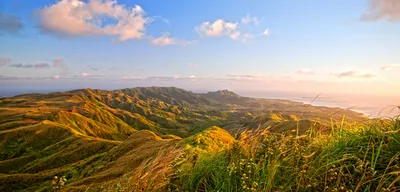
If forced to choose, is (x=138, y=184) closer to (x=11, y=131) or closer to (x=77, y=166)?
(x=77, y=166)

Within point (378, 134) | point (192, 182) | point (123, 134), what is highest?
point (378, 134)

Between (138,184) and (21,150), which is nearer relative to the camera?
(138,184)

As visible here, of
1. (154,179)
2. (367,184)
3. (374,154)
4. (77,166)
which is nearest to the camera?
(367,184)

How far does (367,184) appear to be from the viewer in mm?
4027

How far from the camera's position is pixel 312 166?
15.1 feet

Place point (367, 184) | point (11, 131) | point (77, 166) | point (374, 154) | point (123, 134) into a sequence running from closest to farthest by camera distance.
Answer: point (367, 184)
point (374, 154)
point (77, 166)
point (11, 131)
point (123, 134)

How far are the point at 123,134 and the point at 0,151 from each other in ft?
257

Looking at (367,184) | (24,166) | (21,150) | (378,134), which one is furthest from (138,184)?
(21,150)

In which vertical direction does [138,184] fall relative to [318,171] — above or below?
below

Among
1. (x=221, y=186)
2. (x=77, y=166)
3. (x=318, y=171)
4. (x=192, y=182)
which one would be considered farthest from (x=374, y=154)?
(x=77, y=166)

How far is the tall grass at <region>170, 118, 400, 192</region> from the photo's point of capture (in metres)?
4.07

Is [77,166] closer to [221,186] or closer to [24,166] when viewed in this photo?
[24,166]

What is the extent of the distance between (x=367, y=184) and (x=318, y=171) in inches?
30.2

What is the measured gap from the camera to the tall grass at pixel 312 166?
13.4 ft
